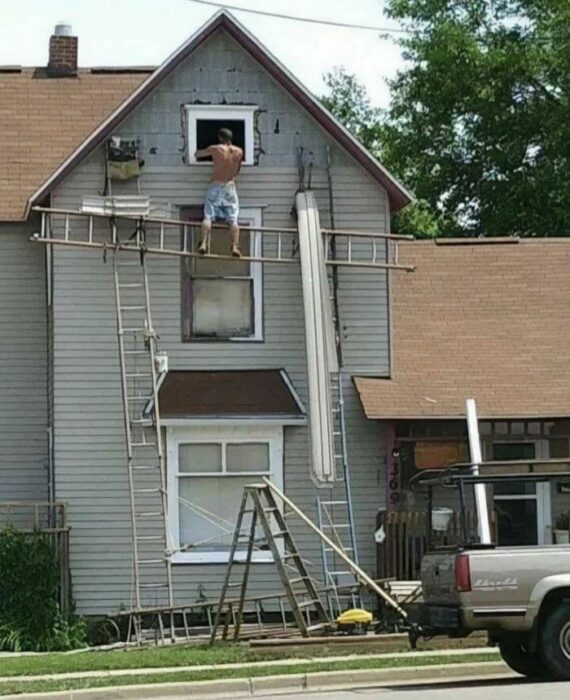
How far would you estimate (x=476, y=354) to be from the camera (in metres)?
23.7

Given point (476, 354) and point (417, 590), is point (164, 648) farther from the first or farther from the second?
point (476, 354)

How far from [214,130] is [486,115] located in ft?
51.6

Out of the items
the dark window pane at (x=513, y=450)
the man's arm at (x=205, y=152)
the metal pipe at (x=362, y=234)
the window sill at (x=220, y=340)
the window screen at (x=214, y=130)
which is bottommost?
the dark window pane at (x=513, y=450)

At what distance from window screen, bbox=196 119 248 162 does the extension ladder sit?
16.5 feet

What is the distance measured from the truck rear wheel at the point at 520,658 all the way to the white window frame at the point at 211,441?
6558mm

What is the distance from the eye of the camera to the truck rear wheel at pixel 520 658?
1593cm

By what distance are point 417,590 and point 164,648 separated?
3.24 meters

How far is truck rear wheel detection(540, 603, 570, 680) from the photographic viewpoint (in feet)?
49.8

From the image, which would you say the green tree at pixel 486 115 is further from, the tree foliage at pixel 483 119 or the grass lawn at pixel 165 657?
the grass lawn at pixel 165 657

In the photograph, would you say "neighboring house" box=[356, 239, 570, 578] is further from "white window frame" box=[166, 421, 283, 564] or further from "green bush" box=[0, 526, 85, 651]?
"green bush" box=[0, 526, 85, 651]

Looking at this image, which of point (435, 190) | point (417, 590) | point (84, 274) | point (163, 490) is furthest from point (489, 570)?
point (435, 190)

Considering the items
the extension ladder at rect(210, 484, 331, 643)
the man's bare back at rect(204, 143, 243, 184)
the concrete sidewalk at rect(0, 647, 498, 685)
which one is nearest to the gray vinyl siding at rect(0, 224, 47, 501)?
the man's bare back at rect(204, 143, 243, 184)

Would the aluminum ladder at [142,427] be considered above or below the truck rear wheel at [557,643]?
above

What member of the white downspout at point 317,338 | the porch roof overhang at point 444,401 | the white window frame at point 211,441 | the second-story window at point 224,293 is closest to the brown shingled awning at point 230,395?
the white window frame at point 211,441
